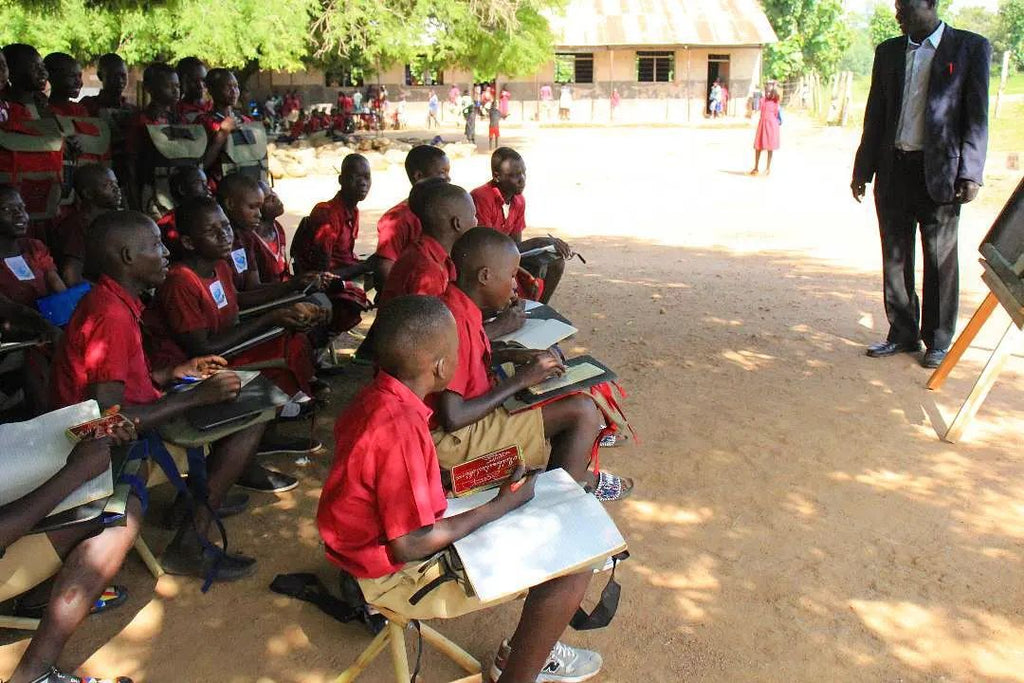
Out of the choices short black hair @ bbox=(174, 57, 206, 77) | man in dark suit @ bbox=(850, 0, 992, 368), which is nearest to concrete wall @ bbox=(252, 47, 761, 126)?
short black hair @ bbox=(174, 57, 206, 77)

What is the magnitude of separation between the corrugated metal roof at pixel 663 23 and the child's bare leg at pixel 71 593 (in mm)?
29446

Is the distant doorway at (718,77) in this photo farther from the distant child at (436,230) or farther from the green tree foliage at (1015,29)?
the distant child at (436,230)

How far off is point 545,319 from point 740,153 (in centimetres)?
1826

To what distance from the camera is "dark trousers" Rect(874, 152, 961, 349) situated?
5.25 m

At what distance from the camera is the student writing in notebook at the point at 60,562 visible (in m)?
2.43

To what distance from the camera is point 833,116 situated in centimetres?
2856

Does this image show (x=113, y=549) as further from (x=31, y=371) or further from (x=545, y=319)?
(x=545, y=319)

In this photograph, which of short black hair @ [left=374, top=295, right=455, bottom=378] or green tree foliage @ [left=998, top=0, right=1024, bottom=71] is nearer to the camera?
→ short black hair @ [left=374, top=295, right=455, bottom=378]

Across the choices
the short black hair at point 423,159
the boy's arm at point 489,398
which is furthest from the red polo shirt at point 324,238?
the boy's arm at point 489,398

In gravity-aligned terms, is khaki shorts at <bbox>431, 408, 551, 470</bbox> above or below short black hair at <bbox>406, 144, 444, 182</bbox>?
below

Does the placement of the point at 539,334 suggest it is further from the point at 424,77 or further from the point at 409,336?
the point at 424,77

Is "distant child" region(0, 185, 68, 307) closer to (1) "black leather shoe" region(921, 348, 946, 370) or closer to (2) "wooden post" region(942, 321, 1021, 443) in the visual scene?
(2) "wooden post" region(942, 321, 1021, 443)

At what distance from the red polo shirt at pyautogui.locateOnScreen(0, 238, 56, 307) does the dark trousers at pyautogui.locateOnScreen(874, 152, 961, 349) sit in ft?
16.0

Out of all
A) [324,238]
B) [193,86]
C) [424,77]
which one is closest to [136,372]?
[324,238]
